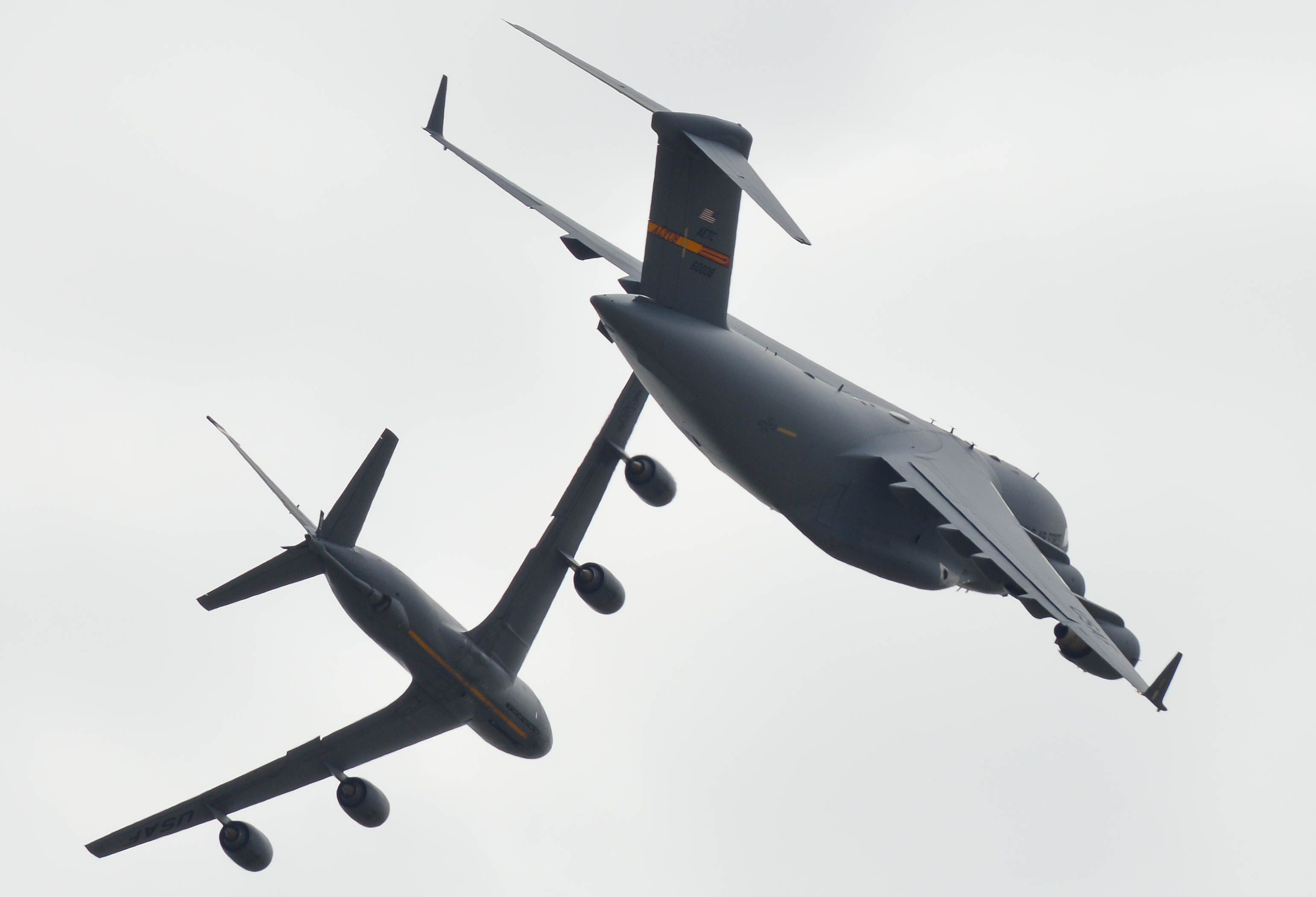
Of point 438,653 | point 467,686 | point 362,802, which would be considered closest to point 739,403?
point 438,653

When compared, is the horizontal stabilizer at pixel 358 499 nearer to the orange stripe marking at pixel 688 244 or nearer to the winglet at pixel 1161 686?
the orange stripe marking at pixel 688 244

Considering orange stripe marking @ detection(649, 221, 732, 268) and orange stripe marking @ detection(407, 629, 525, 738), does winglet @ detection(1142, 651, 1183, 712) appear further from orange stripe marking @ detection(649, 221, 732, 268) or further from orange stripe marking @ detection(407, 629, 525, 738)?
orange stripe marking @ detection(407, 629, 525, 738)

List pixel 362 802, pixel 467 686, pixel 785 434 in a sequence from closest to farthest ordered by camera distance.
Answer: pixel 785 434 → pixel 467 686 → pixel 362 802

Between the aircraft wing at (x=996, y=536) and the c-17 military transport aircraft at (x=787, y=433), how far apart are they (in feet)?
0.07

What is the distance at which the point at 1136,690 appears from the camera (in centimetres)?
1420

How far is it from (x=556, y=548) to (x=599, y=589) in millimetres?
1879

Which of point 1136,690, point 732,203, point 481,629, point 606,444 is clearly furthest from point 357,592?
point 1136,690

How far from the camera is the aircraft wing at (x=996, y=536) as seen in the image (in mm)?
14773

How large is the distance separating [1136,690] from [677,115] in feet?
22.7

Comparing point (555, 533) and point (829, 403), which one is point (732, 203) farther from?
point (555, 533)

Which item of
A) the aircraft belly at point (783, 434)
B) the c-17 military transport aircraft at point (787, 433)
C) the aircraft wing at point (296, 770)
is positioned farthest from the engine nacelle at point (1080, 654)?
the aircraft wing at point (296, 770)

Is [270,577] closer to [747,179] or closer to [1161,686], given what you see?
[747,179]

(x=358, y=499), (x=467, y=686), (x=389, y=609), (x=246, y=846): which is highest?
(x=358, y=499)

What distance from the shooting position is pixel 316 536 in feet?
64.4
